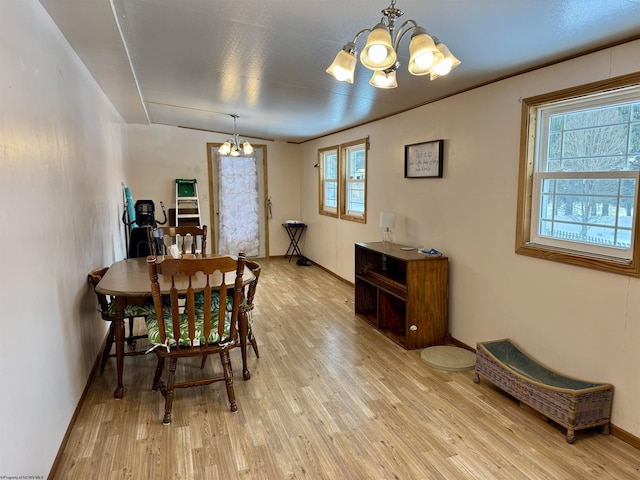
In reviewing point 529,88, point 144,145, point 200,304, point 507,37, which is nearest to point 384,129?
point 529,88

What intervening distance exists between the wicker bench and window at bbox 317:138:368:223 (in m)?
2.64

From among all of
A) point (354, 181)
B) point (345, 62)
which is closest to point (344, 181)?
point (354, 181)

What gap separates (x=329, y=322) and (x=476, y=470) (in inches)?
89.7

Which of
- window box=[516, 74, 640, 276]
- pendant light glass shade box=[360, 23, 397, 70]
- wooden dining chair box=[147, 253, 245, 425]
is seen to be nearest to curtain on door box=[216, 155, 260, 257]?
wooden dining chair box=[147, 253, 245, 425]

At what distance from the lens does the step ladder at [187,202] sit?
6707mm

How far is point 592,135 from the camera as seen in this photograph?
7.84ft

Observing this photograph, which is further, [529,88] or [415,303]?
[415,303]

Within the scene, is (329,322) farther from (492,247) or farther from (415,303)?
(492,247)

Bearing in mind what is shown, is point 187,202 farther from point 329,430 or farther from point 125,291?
point 329,430

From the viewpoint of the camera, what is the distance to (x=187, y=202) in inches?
267

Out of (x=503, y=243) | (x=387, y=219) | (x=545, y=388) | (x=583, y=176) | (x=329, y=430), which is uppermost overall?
(x=583, y=176)

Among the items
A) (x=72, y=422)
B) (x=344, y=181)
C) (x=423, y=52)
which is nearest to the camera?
(x=423, y=52)

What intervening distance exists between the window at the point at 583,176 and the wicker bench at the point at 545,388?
0.69 meters

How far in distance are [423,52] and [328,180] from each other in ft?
16.1
